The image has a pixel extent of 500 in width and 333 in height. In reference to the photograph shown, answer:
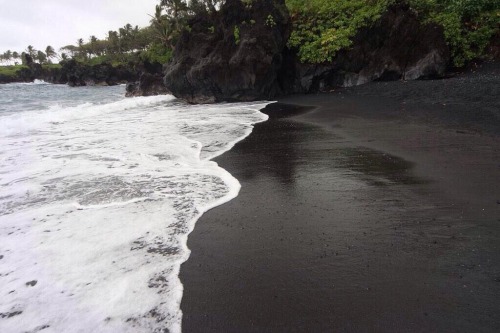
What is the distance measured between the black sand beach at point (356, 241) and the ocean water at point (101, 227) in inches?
14.5

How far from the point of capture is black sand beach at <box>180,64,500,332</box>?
104 inches

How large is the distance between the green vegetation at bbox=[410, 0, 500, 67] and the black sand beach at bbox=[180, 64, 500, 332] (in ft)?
32.2

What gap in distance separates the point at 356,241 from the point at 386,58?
1680 centimetres

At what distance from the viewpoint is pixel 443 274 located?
118 inches

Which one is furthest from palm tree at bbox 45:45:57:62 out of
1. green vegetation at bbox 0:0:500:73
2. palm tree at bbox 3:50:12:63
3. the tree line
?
green vegetation at bbox 0:0:500:73

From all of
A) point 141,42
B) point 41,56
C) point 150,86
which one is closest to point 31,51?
point 41,56

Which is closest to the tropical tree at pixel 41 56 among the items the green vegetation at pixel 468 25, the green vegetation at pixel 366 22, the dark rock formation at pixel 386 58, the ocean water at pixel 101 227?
the green vegetation at pixel 366 22

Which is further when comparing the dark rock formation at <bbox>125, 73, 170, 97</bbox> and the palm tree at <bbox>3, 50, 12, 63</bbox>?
the palm tree at <bbox>3, 50, 12, 63</bbox>

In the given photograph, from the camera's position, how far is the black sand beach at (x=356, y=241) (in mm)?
2643

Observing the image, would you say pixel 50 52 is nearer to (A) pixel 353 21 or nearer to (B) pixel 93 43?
(B) pixel 93 43

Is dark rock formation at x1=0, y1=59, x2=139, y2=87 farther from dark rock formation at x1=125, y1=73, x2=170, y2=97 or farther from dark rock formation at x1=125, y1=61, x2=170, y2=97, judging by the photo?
dark rock formation at x1=125, y1=73, x2=170, y2=97

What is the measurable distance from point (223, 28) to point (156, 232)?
19506mm

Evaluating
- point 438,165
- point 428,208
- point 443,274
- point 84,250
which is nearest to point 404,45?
point 438,165

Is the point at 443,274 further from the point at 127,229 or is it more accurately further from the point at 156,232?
the point at 127,229
